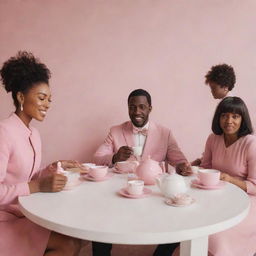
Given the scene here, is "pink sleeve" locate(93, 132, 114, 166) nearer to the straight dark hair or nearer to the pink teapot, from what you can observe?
the pink teapot

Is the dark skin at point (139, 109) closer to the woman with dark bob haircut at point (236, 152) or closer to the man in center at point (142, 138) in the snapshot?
the man in center at point (142, 138)

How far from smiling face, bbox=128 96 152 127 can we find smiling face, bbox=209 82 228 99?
0.69 metres

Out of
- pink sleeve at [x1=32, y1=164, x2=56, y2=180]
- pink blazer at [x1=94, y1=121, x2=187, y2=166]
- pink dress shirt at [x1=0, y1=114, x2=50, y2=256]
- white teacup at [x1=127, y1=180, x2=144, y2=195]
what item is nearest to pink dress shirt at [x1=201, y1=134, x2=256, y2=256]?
pink blazer at [x1=94, y1=121, x2=187, y2=166]

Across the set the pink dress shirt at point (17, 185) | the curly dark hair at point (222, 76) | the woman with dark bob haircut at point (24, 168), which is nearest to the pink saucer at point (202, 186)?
the woman with dark bob haircut at point (24, 168)

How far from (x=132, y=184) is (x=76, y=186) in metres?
0.35

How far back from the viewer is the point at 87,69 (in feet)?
9.93

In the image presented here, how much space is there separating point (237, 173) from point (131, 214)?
3.44 ft

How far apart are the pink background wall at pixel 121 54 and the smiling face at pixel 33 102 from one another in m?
1.19

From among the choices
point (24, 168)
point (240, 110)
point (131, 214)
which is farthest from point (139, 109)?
point (131, 214)

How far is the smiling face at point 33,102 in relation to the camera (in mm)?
1834

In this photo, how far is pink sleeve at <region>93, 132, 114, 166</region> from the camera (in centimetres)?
250

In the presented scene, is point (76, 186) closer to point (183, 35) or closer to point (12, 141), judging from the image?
point (12, 141)

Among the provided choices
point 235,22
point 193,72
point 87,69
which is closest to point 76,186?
point 87,69

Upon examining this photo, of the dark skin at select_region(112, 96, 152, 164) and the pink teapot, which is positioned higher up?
the dark skin at select_region(112, 96, 152, 164)
